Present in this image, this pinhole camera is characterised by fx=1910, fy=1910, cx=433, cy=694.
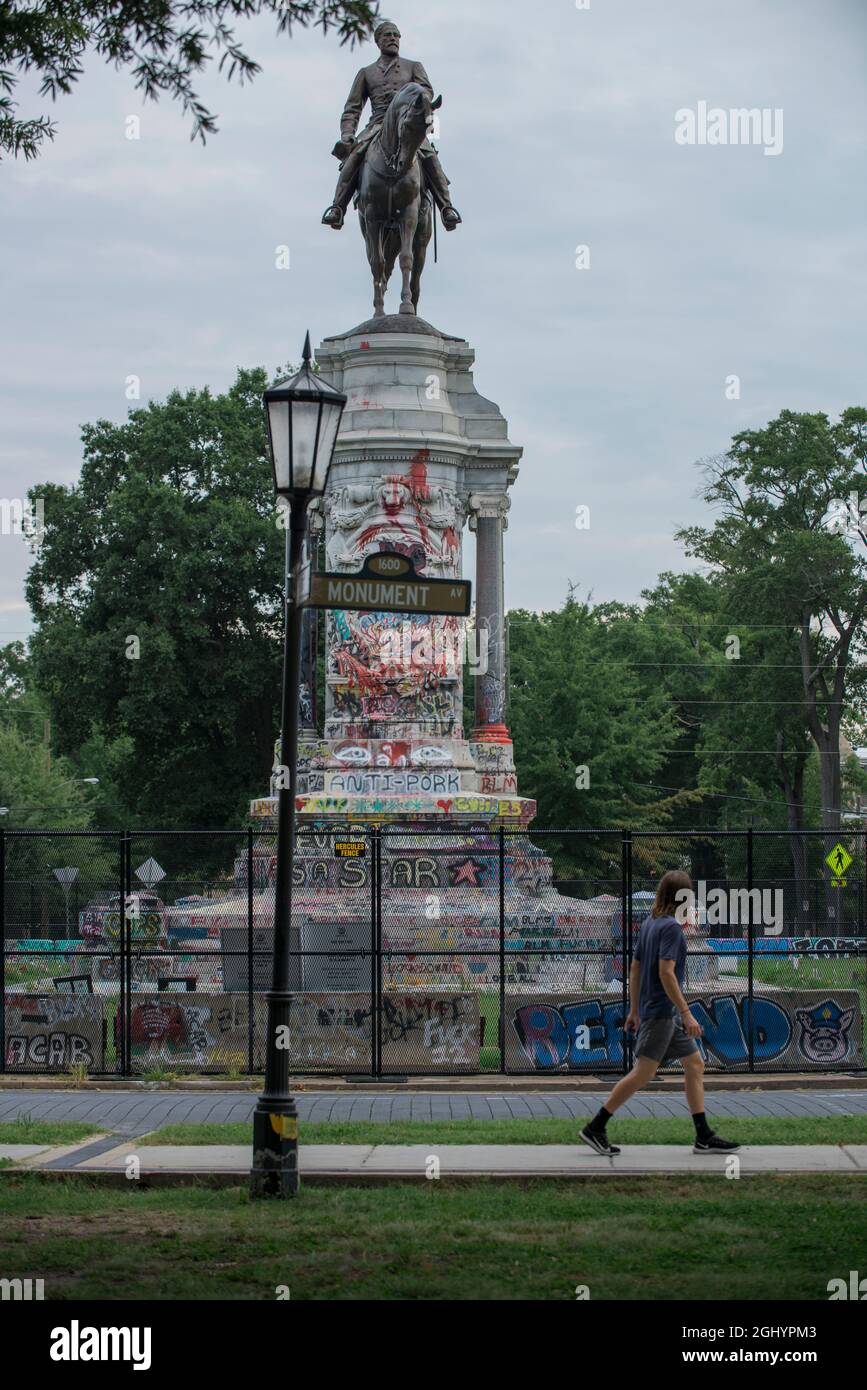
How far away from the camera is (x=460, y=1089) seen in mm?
21719

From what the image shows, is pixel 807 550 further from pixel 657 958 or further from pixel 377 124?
pixel 657 958

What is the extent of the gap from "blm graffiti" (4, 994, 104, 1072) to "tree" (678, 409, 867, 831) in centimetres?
4322

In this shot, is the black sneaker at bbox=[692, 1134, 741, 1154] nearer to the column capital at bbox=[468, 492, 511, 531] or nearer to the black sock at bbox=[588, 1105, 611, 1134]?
the black sock at bbox=[588, 1105, 611, 1134]

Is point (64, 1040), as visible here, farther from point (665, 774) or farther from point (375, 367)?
point (665, 774)

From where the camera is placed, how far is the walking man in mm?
14406

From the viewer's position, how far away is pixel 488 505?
38.5m

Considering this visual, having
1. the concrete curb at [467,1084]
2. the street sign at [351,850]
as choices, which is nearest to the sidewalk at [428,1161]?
the concrete curb at [467,1084]

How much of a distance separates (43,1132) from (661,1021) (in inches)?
223

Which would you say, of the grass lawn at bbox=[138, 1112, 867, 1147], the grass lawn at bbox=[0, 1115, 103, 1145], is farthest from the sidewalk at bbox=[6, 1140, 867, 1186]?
the grass lawn at bbox=[0, 1115, 103, 1145]

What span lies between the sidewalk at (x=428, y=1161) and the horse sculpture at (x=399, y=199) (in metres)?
25.0

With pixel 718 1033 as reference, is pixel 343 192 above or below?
above

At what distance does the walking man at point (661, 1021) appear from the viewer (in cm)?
1441

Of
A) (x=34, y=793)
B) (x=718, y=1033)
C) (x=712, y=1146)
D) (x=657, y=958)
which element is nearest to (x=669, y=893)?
(x=657, y=958)
